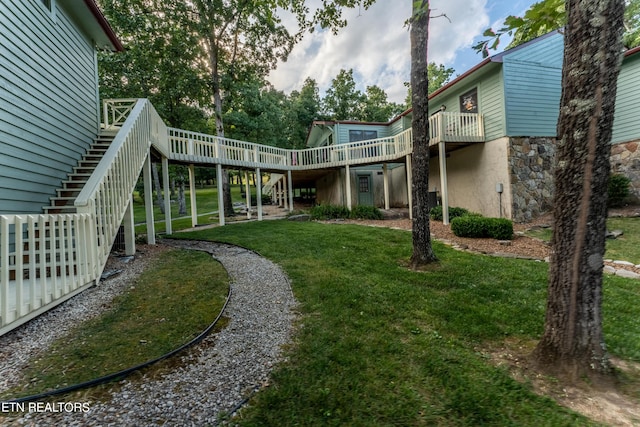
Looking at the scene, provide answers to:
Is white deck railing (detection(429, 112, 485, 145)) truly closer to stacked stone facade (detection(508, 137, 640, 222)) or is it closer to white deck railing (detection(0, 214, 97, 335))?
stacked stone facade (detection(508, 137, 640, 222))

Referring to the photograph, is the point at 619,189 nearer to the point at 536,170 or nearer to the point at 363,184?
the point at 536,170

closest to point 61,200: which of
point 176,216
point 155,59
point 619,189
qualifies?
point 155,59

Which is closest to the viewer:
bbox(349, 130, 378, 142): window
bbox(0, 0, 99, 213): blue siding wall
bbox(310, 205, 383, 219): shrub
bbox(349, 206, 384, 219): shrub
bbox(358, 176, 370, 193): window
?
bbox(0, 0, 99, 213): blue siding wall

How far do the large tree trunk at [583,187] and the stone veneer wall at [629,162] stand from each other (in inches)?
411

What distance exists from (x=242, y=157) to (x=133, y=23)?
21.7 feet

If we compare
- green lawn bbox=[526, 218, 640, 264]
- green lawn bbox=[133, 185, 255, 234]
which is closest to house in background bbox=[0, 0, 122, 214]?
green lawn bbox=[133, 185, 255, 234]

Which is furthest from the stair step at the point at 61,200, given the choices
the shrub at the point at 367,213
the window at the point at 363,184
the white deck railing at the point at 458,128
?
the window at the point at 363,184

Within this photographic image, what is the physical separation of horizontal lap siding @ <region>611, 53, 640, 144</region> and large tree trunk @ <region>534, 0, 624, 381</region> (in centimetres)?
1082

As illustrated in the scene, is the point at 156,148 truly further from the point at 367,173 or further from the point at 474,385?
the point at 367,173

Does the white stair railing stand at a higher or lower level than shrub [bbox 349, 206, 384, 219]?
higher

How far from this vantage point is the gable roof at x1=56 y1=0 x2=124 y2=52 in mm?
5441

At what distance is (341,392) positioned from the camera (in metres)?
1.84

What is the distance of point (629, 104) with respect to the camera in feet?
29.9

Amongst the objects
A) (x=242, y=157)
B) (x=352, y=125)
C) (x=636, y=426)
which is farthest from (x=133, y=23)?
(x=636, y=426)
